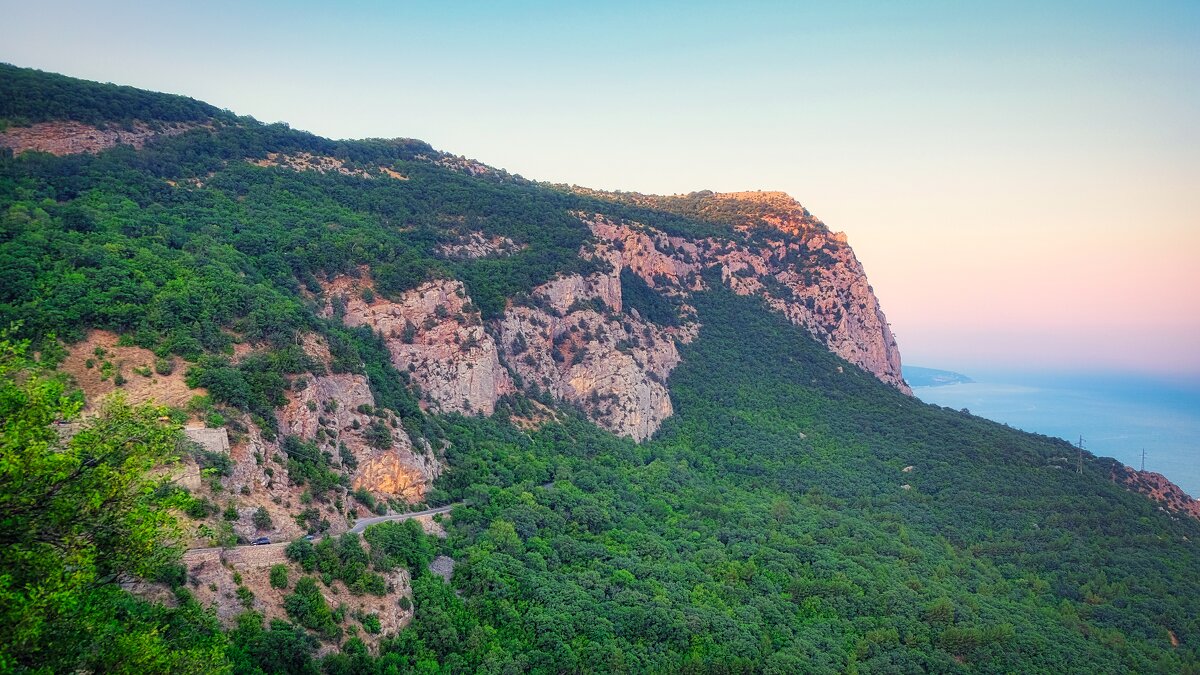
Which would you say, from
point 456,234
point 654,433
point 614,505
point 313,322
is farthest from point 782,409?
point 313,322

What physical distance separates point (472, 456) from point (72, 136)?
157 ft

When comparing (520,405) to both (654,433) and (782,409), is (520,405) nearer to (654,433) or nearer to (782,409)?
(654,433)

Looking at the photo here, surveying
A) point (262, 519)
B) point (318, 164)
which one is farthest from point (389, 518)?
point (318, 164)

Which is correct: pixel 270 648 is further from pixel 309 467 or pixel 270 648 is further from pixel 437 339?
pixel 437 339

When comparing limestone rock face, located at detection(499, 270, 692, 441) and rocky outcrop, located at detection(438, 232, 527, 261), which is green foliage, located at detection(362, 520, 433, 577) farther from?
rocky outcrop, located at detection(438, 232, 527, 261)

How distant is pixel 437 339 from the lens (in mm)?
69875

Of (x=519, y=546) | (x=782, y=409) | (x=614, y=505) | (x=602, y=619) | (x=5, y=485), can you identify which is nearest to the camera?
(x=5, y=485)

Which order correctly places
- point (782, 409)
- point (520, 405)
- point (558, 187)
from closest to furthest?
1. point (520, 405)
2. point (782, 409)
3. point (558, 187)

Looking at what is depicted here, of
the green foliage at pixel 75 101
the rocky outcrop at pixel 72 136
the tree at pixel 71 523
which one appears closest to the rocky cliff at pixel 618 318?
the rocky outcrop at pixel 72 136

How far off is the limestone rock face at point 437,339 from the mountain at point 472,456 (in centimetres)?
33

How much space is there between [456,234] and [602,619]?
182 feet

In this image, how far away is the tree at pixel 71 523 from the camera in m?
17.0

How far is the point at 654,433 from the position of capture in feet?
294

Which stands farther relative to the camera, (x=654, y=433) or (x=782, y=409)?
(x=782, y=409)
